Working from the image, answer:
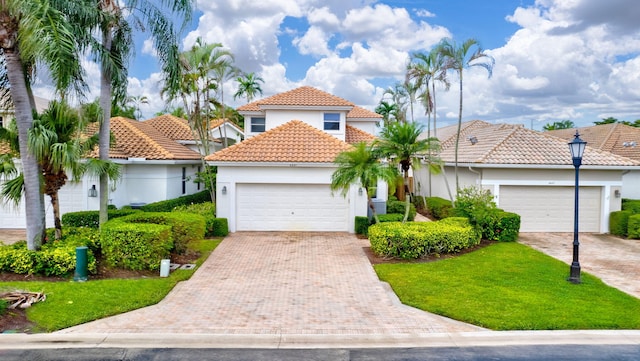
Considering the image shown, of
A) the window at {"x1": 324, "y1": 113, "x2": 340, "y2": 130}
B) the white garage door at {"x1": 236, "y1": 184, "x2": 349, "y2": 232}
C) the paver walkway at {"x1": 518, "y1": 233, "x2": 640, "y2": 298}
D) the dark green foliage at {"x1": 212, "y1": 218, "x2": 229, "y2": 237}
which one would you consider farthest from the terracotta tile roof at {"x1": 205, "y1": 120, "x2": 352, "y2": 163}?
the paver walkway at {"x1": 518, "y1": 233, "x2": 640, "y2": 298}

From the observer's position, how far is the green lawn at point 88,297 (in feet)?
27.0

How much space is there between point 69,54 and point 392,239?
9.92 meters

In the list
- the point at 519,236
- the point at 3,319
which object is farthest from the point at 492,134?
the point at 3,319

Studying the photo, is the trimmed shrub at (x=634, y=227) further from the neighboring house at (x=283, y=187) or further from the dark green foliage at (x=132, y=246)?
the dark green foliage at (x=132, y=246)

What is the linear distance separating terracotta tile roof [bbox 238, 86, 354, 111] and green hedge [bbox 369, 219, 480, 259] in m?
10.3

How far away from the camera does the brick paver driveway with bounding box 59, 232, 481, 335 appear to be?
7988 mm

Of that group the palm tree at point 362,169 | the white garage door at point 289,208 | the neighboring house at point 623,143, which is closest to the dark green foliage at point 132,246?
the palm tree at point 362,169

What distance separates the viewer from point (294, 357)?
274 inches

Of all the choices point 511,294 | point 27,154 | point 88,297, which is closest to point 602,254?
point 511,294

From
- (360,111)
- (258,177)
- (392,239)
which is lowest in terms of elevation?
(392,239)

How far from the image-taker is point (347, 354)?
7.09m

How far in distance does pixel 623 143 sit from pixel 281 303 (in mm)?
26137

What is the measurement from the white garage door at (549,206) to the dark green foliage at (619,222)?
510 millimetres

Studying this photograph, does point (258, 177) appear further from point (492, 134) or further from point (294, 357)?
point (492, 134)
